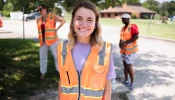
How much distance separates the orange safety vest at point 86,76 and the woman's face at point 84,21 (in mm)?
158

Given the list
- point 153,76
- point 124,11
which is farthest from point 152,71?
point 124,11

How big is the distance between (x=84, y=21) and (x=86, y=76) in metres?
0.46

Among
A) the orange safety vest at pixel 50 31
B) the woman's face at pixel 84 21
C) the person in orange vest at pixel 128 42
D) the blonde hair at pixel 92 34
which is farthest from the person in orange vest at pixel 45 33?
the woman's face at pixel 84 21

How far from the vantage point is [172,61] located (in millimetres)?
9148

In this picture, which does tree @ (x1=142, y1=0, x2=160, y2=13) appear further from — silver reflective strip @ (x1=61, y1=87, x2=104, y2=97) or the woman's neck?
silver reflective strip @ (x1=61, y1=87, x2=104, y2=97)

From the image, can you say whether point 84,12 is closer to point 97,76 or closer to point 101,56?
point 101,56

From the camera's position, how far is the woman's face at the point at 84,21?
2141mm

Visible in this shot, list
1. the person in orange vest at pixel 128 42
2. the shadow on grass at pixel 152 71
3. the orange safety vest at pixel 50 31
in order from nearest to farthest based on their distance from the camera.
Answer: the person in orange vest at pixel 128 42 < the orange safety vest at pixel 50 31 < the shadow on grass at pixel 152 71

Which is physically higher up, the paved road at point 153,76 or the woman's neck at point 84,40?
the woman's neck at point 84,40

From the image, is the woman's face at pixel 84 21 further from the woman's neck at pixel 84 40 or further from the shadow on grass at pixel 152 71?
the shadow on grass at pixel 152 71

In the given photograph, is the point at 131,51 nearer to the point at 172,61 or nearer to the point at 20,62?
the point at 20,62

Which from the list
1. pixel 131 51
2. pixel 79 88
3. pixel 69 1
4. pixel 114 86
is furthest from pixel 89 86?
pixel 69 1

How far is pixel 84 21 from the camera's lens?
2145mm

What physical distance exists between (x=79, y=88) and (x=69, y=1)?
15.7 feet
